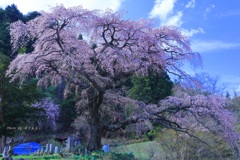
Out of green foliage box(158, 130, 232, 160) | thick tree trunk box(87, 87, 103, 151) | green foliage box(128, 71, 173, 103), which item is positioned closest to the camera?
green foliage box(158, 130, 232, 160)

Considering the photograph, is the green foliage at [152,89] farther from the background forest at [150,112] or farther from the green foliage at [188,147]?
the green foliage at [188,147]

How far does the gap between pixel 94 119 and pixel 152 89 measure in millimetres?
12117

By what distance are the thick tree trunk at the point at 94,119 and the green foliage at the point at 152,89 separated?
10.8 m

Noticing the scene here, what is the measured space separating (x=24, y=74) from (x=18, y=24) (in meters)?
1.98

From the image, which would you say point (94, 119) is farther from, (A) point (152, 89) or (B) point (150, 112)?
(A) point (152, 89)

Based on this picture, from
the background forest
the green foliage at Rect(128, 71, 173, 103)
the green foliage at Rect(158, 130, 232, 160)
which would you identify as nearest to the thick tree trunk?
the background forest

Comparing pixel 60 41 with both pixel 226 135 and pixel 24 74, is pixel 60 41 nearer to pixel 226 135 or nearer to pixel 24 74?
pixel 24 74

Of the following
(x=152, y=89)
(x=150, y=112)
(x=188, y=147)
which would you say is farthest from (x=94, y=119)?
(x=152, y=89)

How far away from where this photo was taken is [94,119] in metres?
12.2

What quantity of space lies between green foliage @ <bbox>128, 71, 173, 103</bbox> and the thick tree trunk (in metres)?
10.8

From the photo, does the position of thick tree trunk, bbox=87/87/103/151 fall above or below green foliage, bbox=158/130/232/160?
above

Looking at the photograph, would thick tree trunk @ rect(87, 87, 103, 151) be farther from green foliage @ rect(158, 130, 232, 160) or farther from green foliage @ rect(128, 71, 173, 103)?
green foliage @ rect(128, 71, 173, 103)

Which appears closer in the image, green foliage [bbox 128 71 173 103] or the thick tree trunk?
the thick tree trunk

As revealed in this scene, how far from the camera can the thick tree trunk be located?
12.0 m
